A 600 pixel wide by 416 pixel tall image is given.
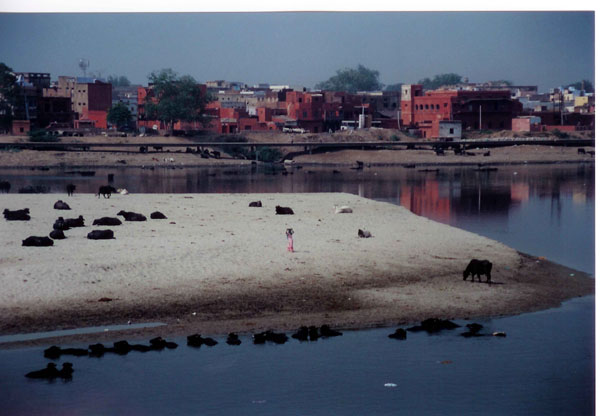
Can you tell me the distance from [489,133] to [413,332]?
41.8 metres

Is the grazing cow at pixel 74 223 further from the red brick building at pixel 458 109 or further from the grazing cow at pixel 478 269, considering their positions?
the red brick building at pixel 458 109

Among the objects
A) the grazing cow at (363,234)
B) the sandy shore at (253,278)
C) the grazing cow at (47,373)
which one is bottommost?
the grazing cow at (47,373)

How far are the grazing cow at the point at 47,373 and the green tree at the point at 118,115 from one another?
49313 millimetres

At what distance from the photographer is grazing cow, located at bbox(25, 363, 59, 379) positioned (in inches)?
400

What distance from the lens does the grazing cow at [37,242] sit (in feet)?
51.3

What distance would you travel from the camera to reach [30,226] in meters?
18.3

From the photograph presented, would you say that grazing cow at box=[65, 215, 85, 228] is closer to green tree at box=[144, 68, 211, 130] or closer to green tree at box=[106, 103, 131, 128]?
green tree at box=[144, 68, 211, 130]

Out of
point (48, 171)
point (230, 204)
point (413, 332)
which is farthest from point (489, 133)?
point (413, 332)

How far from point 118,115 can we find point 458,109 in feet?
74.6

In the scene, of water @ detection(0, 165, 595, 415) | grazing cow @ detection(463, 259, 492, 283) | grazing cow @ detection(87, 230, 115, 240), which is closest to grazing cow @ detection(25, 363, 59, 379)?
water @ detection(0, 165, 595, 415)

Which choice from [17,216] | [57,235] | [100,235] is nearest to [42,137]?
[17,216]

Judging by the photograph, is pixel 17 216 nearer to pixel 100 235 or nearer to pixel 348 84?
pixel 100 235

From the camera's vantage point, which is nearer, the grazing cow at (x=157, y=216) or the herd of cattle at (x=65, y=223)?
the herd of cattle at (x=65, y=223)

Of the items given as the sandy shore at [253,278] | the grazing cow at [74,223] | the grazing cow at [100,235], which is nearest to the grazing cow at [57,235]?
the sandy shore at [253,278]
